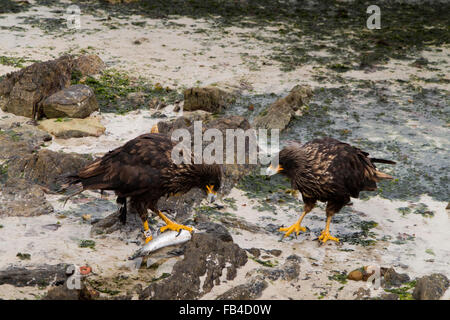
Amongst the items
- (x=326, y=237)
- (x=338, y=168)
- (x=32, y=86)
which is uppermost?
(x=32, y=86)

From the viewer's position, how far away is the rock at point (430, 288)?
550cm

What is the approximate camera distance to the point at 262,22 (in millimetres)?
15555

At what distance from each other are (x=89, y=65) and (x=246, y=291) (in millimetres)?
7362

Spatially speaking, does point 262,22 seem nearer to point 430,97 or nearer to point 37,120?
point 430,97

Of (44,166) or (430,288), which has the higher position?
(44,166)

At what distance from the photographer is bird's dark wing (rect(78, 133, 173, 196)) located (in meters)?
6.23

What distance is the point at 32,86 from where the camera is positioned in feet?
33.0

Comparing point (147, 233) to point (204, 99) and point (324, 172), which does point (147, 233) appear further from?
point (204, 99)

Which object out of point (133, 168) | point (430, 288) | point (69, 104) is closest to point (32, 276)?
point (133, 168)

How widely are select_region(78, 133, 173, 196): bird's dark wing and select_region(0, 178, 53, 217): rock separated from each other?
796mm

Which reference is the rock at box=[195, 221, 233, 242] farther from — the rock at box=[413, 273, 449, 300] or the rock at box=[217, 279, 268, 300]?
the rock at box=[413, 273, 449, 300]

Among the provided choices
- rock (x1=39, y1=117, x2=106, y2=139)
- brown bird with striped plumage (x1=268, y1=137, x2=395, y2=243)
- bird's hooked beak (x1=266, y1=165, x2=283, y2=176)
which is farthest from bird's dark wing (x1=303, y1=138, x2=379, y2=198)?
rock (x1=39, y1=117, x2=106, y2=139)
